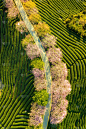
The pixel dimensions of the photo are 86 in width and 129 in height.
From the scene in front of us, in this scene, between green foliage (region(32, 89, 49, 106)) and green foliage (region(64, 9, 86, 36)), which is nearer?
green foliage (region(32, 89, 49, 106))

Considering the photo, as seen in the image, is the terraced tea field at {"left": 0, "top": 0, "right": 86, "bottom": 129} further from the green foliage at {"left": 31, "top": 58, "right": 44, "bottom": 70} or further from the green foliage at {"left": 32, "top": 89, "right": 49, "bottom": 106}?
the green foliage at {"left": 32, "top": 89, "right": 49, "bottom": 106}

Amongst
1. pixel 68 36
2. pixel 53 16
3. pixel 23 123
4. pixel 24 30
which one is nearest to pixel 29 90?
pixel 23 123

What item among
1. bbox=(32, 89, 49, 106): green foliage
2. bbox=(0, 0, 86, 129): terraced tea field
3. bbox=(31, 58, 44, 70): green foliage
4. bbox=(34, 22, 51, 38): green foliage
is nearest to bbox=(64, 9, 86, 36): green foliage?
bbox=(0, 0, 86, 129): terraced tea field

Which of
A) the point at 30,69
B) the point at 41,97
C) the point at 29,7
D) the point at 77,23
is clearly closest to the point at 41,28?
the point at 29,7

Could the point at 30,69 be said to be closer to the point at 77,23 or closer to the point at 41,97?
the point at 41,97

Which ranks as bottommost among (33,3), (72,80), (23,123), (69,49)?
(23,123)

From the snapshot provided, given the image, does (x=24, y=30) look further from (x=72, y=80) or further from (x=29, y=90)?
(x=72, y=80)
